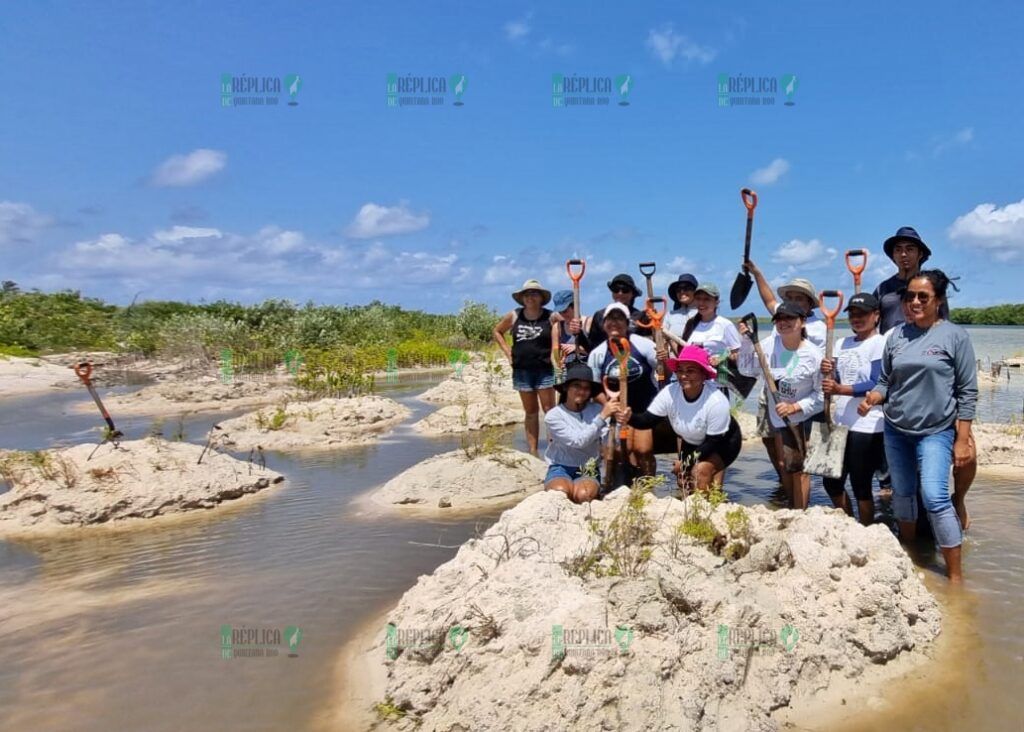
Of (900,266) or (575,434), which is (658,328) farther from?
(900,266)

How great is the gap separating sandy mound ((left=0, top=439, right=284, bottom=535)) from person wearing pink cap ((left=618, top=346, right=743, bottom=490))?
433 cm

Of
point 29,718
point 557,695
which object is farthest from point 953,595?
point 29,718

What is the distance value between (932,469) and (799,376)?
1045 mm

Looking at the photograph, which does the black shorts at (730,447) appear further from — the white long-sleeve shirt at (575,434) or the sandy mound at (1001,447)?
the sandy mound at (1001,447)

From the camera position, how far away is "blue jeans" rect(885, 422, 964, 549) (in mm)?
3760

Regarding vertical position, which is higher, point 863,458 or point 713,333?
point 713,333

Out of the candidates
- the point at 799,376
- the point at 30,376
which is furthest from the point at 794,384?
the point at 30,376

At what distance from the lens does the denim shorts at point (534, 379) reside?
21.5 ft

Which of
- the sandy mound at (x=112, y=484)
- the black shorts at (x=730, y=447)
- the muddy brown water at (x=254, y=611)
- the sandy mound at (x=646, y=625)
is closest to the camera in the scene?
the sandy mound at (x=646, y=625)

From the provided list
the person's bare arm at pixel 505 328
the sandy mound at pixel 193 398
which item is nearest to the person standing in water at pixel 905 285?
the person's bare arm at pixel 505 328

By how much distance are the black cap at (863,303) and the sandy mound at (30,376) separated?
19.6 metres

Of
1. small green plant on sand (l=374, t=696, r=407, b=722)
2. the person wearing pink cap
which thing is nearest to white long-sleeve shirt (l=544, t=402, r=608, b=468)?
the person wearing pink cap

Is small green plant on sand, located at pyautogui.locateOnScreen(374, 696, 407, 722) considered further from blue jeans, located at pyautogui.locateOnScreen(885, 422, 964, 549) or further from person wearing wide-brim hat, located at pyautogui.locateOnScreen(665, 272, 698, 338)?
person wearing wide-brim hat, located at pyautogui.locateOnScreen(665, 272, 698, 338)

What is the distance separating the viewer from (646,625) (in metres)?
2.84
